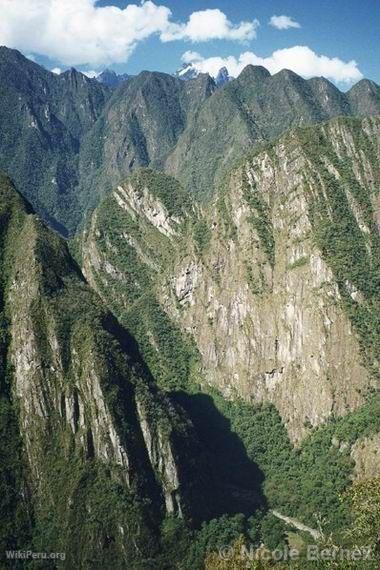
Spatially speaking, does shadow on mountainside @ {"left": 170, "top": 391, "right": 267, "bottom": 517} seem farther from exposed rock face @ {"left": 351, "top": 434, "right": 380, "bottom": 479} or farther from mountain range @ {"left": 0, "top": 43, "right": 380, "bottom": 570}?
exposed rock face @ {"left": 351, "top": 434, "right": 380, "bottom": 479}

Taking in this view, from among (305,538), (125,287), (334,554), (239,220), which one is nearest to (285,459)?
(305,538)

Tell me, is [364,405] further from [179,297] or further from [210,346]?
[179,297]

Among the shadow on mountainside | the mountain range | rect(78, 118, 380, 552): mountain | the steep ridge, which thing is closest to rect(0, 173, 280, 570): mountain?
the steep ridge

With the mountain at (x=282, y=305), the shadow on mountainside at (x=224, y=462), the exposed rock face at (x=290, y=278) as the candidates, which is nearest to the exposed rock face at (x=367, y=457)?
the mountain at (x=282, y=305)

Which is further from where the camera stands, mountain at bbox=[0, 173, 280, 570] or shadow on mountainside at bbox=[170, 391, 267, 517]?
shadow on mountainside at bbox=[170, 391, 267, 517]

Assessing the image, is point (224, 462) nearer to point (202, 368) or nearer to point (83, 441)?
point (202, 368)

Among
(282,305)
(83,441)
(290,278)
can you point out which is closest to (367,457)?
(282,305)

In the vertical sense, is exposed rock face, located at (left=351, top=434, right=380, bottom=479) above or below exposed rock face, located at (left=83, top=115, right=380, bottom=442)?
below
